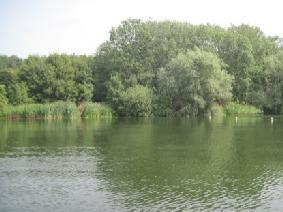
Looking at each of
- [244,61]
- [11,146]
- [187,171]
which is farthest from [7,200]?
[244,61]

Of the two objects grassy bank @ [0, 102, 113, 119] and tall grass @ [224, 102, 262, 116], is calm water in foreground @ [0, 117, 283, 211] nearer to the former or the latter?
grassy bank @ [0, 102, 113, 119]

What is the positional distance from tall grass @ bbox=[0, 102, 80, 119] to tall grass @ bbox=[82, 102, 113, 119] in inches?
153

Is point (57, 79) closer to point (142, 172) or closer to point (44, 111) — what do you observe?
point (44, 111)

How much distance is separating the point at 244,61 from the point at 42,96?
45.7 meters

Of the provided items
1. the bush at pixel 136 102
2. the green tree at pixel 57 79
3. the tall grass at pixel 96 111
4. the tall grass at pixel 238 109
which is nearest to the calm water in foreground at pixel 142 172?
the tall grass at pixel 96 111

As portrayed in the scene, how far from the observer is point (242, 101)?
112 metres

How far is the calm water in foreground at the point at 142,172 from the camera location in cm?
2577

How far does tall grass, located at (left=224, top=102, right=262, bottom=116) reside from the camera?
103 metres

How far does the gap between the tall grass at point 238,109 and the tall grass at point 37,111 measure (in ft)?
108

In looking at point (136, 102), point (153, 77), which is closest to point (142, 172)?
point (136, 102)

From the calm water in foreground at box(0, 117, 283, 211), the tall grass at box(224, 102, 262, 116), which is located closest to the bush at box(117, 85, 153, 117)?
the tall grass at box(224, 102, 262, 116)

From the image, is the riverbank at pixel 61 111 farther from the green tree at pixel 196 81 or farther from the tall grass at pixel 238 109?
the green tree at pixel 196 81

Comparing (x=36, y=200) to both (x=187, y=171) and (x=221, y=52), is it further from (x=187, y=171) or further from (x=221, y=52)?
Answer: (x=221, y=52)

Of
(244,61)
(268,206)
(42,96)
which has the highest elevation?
(244,61)
